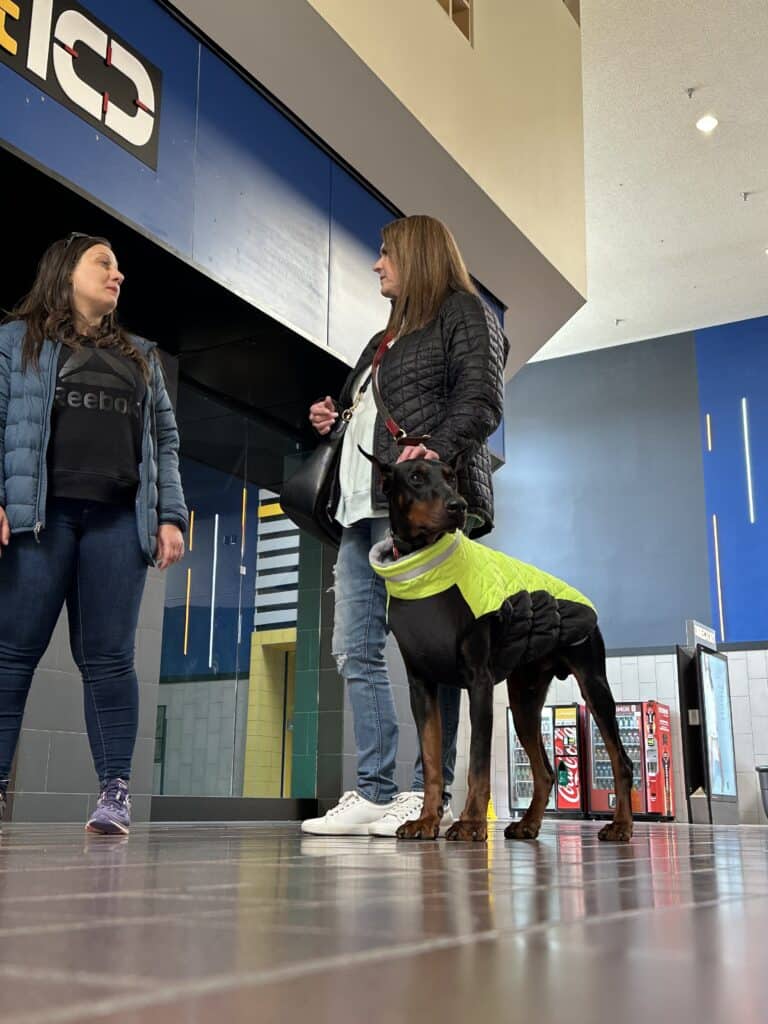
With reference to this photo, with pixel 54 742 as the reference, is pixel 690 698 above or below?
above

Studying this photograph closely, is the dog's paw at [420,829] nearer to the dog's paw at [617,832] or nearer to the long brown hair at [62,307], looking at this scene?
the dog's paw at [617,832]

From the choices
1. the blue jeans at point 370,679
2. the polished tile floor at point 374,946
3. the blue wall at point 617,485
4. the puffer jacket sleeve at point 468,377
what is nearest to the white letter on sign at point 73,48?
the puffer jacket sleeve at point 468,377

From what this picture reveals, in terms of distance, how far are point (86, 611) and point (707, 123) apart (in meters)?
7.47

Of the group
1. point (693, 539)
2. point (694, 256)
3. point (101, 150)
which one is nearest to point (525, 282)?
point (101, 150)

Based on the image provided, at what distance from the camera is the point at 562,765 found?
32.7ft

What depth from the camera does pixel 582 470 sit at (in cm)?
1210

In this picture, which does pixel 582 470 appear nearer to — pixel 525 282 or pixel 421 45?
pixel 525 282

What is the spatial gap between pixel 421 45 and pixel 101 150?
179 centimetres

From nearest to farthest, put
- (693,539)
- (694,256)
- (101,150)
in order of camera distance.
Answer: (101,150) < (694,256) < (693,539)

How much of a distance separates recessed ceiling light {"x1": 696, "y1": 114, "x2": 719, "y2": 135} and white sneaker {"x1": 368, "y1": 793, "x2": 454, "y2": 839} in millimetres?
7219

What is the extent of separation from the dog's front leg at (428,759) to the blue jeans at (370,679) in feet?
0.94

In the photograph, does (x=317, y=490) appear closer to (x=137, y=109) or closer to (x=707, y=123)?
(x=137, y=109)

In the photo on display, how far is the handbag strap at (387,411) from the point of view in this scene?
2256mm

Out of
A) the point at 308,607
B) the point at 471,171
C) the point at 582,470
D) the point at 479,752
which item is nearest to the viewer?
the point at 479,752
